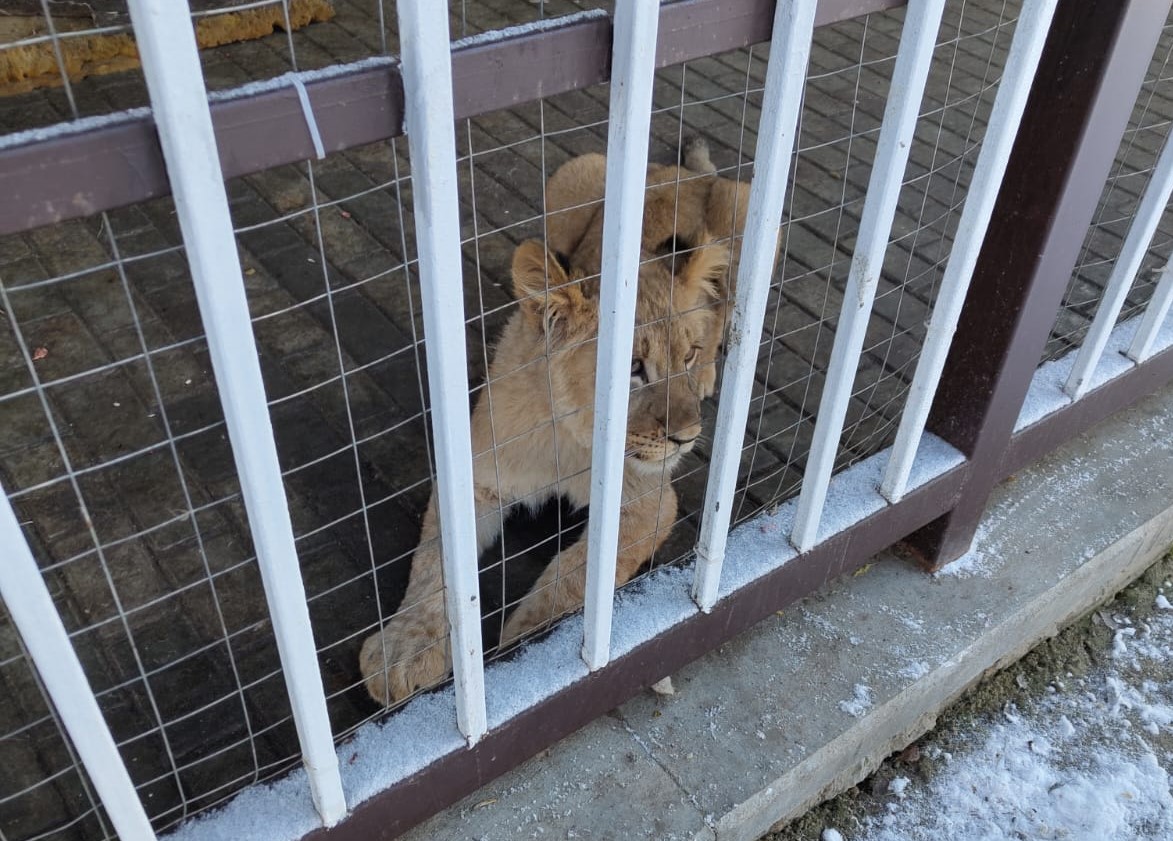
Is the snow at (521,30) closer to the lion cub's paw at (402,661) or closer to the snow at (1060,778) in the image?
the lion cub's paw at (402,661)

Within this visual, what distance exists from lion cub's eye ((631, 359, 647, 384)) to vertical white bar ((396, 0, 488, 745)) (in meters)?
0.99

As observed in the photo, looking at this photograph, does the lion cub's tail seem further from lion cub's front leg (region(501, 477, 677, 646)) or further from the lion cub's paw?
the lion cub's paw

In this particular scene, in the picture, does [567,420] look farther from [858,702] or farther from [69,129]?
[69,129]

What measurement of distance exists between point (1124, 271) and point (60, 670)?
2610mm

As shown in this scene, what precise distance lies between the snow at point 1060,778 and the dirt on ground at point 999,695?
0.07 feet

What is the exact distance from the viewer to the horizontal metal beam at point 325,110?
1.06m

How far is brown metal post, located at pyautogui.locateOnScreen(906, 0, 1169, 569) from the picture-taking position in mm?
2037

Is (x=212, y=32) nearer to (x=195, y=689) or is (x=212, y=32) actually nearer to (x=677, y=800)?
(x=195, y=689)

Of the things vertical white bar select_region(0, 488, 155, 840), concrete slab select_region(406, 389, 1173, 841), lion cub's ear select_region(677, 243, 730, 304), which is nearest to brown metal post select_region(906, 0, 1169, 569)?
concrete slab select_region(406, 389, 1173, 841)

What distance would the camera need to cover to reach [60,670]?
1311mm

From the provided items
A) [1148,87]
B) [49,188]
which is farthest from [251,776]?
[1148,87]

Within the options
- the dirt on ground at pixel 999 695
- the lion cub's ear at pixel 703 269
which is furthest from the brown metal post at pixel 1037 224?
the lion cub's ear at pixel 703 269

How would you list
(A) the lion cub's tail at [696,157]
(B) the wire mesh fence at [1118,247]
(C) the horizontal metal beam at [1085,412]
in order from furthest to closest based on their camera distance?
(A) the lion cub's tail at [696,157] → (B) the wire mesh fence at [1118,247] → (C) the horizontal metal beam at [1085,412]

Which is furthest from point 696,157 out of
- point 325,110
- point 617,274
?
point 325,110
